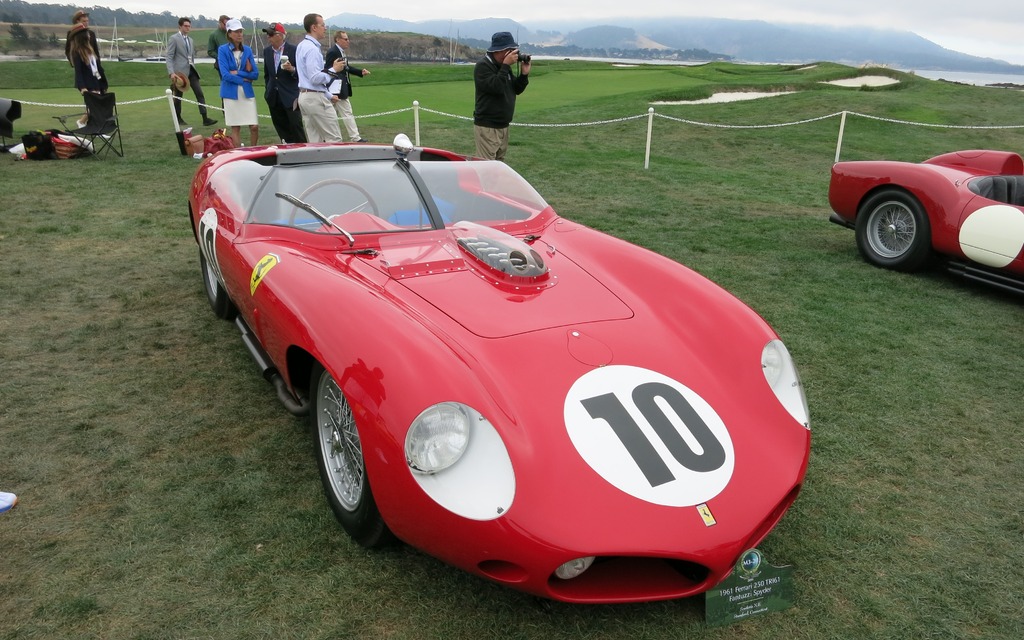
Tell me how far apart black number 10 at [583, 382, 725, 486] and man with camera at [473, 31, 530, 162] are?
16.9ft

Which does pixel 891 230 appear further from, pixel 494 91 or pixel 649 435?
pixel 649 435

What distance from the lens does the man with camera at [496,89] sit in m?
6.83

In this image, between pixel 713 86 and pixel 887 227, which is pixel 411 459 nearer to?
pixel 887 227

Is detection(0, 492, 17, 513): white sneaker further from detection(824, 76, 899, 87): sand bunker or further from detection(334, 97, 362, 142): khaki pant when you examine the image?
detection(824, 76, 899, 87): sand bunker

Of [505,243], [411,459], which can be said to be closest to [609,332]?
[505,243]

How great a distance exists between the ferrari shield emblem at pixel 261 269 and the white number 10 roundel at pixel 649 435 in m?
1.50

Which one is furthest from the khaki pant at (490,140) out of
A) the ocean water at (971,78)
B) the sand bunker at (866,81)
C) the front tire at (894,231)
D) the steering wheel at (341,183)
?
the ocean water at (971,78)

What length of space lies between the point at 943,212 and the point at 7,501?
19.9ft

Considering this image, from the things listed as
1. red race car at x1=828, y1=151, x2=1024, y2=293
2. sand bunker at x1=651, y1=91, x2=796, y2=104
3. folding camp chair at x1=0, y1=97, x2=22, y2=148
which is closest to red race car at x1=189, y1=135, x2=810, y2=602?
red race car at x1=828, y1=151, x2=1024, y2=293

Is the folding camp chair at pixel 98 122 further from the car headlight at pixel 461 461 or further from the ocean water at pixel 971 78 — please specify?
the ocean water at pixel 971 78

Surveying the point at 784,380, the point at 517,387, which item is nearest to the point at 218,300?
the point at 517,387

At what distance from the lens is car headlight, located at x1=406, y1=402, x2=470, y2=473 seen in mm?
1929

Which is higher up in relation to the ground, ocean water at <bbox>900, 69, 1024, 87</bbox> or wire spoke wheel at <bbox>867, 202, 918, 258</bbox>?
ocean water at <bbox>900, 69, 1024, 87</bbox>

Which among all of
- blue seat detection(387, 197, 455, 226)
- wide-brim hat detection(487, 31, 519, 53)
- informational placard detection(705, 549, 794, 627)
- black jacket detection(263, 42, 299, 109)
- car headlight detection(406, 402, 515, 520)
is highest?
wide-brim hat detection(487, 31, 519, 53)
